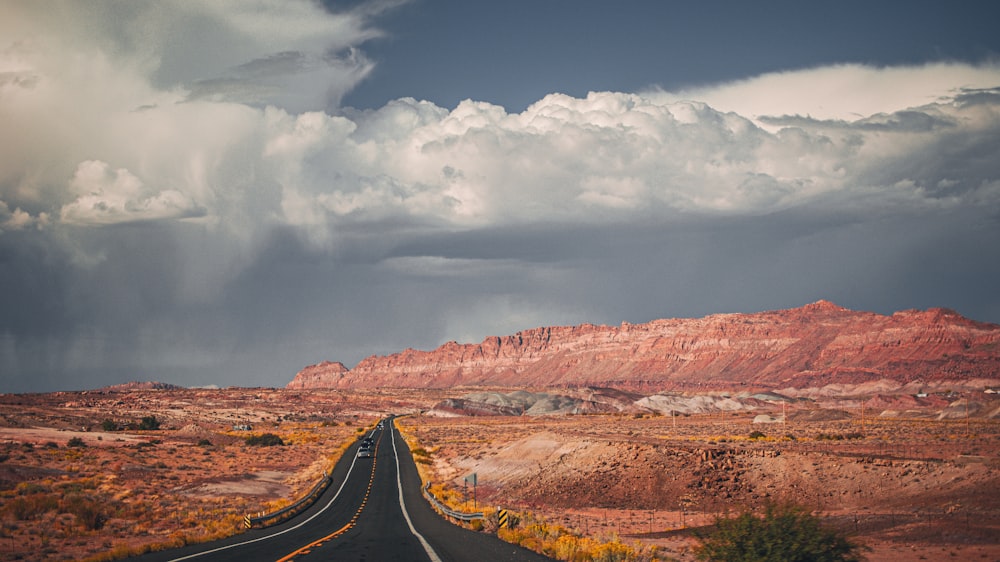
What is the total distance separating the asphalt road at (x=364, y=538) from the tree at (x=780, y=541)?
7.00 metres

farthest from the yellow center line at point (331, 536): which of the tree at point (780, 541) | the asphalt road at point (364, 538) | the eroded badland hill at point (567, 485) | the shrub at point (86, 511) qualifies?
the tree at point (780, 541)

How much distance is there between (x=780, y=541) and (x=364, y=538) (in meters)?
15.8

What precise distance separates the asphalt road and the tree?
7.00 m

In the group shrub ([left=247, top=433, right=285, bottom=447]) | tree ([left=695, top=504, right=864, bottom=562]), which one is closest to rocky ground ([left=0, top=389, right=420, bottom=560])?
shrub ([left=247, top=433, right=285, bottom=447])

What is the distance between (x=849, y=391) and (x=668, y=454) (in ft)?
555

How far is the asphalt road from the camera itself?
70.3 ft

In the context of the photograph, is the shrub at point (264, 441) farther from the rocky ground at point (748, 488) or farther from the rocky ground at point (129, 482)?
the rocky ground at point (748, 488)

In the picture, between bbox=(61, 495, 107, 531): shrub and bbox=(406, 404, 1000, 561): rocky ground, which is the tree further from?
bbox=(61, 495, 107, 531): shrub

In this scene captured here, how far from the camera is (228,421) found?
133625 millimetres

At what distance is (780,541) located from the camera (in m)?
14.9

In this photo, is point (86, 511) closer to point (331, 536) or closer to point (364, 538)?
point (331, 536)

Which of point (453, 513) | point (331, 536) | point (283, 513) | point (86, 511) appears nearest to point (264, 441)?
point (283, 513)

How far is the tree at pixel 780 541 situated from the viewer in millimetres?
14617

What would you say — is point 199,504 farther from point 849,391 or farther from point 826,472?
point 849,391
